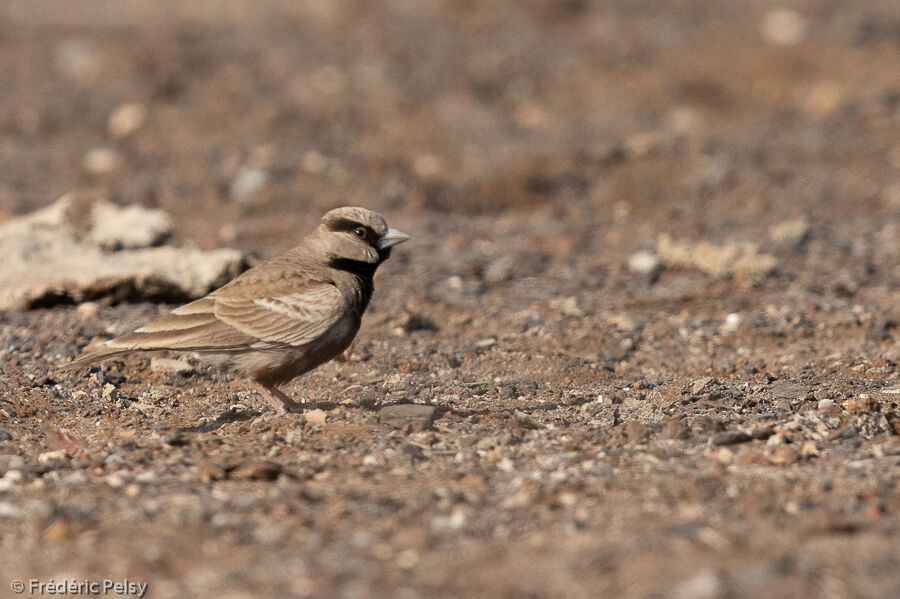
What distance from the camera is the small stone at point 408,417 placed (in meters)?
5.36

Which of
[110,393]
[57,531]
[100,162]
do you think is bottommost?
[57,531]

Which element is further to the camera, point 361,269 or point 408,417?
point 361,269

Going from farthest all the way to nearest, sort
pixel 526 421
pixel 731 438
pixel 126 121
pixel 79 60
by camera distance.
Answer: pixel 79 60 < pixel 126 121 < pixel 526 421 < pixel 731 438

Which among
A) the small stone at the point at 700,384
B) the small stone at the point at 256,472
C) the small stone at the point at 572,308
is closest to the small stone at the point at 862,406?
the small stone at the point at 700,384

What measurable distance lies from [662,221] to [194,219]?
Answer: 421 cm

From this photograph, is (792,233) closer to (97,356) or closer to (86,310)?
(86,310)

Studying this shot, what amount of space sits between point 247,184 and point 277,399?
5.15 m

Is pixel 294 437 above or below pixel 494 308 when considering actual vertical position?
below

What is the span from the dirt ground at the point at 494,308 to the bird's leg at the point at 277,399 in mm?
180

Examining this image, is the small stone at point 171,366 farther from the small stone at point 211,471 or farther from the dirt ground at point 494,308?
the small stone at point 211,471

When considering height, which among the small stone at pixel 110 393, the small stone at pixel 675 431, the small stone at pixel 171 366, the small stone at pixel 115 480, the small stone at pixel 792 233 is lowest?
the small stone at pixel 115 480

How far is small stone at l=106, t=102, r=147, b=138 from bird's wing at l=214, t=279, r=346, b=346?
700 centimetres

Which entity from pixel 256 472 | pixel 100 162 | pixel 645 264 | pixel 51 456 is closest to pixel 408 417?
pixel 256 472

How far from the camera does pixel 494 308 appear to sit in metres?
7.77
